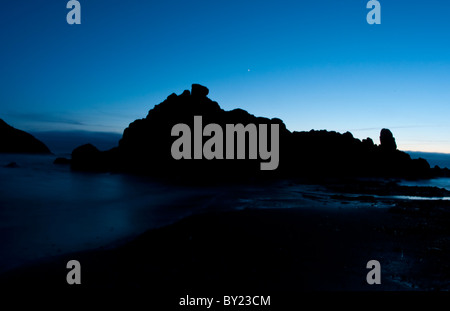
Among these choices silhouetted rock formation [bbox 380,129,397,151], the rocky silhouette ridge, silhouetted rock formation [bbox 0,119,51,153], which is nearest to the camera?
the rocky silhouette ridge

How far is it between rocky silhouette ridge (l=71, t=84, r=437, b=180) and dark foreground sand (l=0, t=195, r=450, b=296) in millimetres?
36433

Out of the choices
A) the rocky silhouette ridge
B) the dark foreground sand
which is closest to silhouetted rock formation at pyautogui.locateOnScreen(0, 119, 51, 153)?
the rocky silhouette ridge

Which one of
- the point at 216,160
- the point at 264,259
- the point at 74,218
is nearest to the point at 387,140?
the point at 216,160

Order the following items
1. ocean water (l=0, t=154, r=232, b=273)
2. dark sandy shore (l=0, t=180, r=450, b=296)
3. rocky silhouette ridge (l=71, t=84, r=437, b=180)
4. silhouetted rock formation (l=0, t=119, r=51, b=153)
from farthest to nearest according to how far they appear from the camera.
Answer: silhouetted rock formation (l=0, t=119, r=51, b=153), rocky silhouette ridge (l=71, t=84, r=437, b=180), ocean water (l=0, t=154, r=232, b=273), dark sandy shore (l=0, t=180, r=450, b=296)

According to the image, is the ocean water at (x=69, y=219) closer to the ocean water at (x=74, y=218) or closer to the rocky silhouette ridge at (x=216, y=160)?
the ocean water at (x=74, y=218)

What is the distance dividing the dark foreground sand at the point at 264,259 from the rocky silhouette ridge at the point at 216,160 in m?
36.4

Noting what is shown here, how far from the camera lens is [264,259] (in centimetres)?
794

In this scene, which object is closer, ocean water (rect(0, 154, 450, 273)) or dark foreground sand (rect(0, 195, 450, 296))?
dark foreground sand (rect(0, 195, 450, 296))

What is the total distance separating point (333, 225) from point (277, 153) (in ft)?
142

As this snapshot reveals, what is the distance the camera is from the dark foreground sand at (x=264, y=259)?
6535 mm

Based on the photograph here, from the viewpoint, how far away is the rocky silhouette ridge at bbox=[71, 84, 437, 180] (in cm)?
4925

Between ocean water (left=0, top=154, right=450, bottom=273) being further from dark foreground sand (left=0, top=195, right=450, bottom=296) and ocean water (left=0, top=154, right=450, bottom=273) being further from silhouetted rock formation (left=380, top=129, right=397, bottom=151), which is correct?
silhouetted rock formation (left=380, top=129, right=397, bottom=151)

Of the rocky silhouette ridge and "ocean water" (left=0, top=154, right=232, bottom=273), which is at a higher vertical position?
the rocky silhouette ridge

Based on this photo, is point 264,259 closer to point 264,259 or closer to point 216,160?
point 264,259
